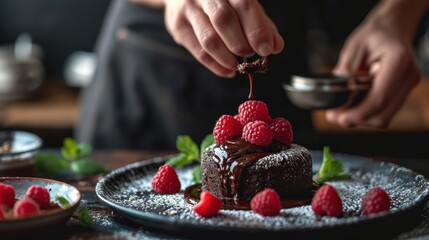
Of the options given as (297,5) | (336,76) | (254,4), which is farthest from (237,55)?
(297,5)

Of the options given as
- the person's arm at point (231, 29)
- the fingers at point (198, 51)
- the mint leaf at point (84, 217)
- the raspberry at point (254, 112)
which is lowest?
the mint leaf at point (84, 217)

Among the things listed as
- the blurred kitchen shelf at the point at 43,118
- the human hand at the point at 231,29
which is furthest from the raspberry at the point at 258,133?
the blurred kitchen shelf at the point at 43,118

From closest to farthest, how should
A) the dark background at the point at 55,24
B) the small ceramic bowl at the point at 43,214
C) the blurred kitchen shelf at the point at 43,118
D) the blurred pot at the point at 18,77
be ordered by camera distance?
the small ceramic bowl at the point at 43,214
the blurred kitchen shelf at the point at 43,118
the blurred pot at the point at 18,77
the dark background at the point at 55,24

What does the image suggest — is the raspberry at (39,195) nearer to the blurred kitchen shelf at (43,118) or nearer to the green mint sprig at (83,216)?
the green mint sprig at (83,216)

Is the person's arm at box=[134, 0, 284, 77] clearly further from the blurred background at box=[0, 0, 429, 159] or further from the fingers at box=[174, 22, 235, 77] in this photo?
the blurred background at box=[0, 0, 429, 159]

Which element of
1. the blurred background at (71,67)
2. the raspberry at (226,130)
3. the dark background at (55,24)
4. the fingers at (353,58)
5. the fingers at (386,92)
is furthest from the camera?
the dark background at (55,24)

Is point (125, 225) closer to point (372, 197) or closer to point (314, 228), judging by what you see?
point (314, 228)

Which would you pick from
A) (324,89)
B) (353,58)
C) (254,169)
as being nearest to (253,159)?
(254,169)
